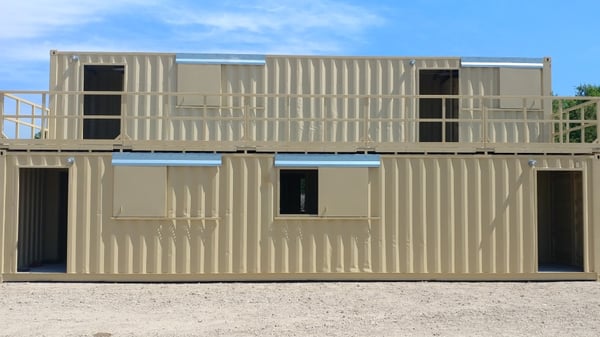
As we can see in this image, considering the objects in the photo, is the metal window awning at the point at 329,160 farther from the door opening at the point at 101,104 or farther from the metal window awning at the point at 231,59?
the door opening at the point at 101,104

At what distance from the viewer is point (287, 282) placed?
42.1 ft

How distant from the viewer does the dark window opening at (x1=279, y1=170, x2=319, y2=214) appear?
48.2 feet

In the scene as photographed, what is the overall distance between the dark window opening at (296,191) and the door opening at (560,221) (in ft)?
19.1

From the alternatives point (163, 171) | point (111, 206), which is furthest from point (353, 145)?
point (111, 206)

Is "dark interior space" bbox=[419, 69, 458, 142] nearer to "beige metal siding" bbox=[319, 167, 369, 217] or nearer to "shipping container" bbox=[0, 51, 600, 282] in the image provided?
"shipping container" bbox=[0, 51, 600, 282]

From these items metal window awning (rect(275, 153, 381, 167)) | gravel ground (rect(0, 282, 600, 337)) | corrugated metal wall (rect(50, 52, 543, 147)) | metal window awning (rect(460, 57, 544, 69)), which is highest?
metal window awning (rect(460, 57, 544, 69))

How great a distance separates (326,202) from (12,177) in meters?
6.97

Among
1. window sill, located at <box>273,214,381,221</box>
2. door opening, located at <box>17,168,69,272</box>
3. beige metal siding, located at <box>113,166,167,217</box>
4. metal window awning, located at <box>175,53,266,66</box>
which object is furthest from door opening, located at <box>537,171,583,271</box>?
door opening, located at <box>17,168,69,272</box>

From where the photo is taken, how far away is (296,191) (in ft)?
49.0

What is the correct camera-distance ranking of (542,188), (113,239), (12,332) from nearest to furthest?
1. (12,332)
2. (113,239)
3. (542,188)

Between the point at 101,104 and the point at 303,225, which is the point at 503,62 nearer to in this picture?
the point at 303,225

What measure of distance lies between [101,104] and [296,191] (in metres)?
6.97

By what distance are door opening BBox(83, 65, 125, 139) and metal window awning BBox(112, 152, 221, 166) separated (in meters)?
4.93

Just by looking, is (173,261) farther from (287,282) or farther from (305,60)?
(305,60)
